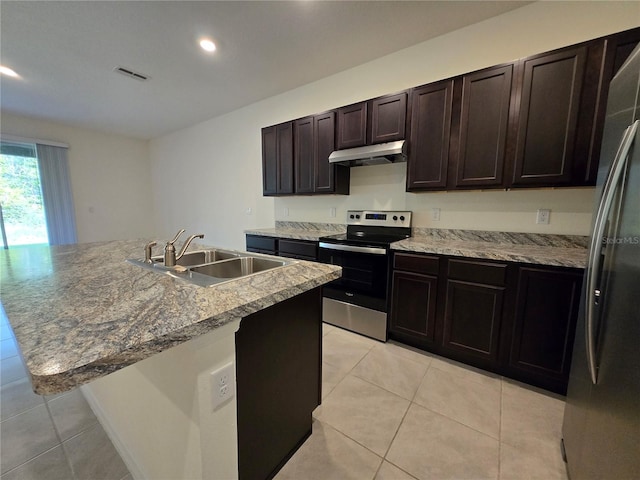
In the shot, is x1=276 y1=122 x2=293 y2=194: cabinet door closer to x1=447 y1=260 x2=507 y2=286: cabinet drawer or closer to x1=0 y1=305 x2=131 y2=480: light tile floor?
x1=447 y1=260 x2=507 y2=286: cabinet drawer

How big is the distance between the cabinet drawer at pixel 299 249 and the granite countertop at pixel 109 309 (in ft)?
4.48

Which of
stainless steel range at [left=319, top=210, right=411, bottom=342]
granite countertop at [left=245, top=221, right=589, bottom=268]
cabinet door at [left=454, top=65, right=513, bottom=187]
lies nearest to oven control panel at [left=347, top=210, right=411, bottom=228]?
stainless steel range at [left=319, top=210, right=411, bottom=342]

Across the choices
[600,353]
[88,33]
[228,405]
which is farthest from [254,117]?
[600,353]

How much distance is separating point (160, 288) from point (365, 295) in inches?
70.5

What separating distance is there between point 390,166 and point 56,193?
19.0 feet

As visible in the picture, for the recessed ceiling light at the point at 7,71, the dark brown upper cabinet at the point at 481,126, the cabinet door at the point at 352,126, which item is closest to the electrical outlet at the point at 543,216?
the dark brown upper cabinet at the point at 481,126

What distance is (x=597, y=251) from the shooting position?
100cm

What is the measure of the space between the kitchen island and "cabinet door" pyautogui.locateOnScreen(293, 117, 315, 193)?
6.06ft

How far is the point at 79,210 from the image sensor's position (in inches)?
196

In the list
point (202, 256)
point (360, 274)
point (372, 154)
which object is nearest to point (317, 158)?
point (372, 154)

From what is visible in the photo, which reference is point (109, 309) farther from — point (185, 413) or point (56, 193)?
point (56, 193)

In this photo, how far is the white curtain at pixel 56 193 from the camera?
4520mm

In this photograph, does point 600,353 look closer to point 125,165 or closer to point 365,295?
point 365,295

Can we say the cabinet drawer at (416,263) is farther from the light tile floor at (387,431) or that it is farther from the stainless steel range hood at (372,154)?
the stainless steel range hood at (372,154)
